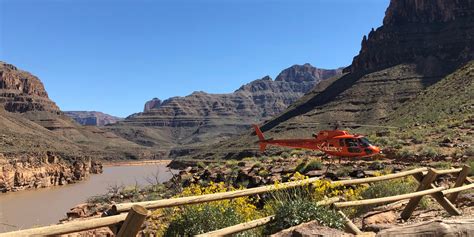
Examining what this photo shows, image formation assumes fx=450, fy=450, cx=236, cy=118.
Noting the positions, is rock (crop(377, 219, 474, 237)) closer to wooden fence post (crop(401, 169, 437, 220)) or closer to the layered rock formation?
wooden fence post (crop(401, 169, 437, 220))

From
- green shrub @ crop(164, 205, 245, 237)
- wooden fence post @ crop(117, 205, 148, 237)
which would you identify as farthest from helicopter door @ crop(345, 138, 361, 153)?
wooden fence post @ crop(117, 205, 148, 237)

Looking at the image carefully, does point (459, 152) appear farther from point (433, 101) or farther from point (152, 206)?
point (433, 101)

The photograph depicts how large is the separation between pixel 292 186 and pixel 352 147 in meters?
12.5

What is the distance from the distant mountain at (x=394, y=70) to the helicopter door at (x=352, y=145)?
123ft

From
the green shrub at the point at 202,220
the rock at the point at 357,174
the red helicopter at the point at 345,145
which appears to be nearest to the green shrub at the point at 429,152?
the red helicopter at the point at 345,145

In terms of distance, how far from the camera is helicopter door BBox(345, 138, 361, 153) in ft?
60.2

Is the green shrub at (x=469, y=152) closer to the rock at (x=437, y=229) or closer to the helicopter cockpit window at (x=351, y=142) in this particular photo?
the helicopter cockpit window at (x=351, y=142)

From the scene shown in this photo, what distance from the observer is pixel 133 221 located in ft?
13.9

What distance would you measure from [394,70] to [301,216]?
8044cm

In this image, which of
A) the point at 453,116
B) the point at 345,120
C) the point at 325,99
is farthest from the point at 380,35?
the point at 453,116

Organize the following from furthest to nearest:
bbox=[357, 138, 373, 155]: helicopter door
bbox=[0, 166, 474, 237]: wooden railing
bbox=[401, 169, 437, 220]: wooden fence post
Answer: bbox=[357, 138, 373, 155]: helicopter door, bbox=[401, 169, 437, 220]: wooden fence post, bbox=[0, 166, 474, 237]: wooden railing

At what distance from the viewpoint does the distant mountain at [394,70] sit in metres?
69.2

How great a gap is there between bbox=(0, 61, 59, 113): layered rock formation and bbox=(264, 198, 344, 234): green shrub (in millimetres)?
145759

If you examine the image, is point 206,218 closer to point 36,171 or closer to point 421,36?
point 36,171
